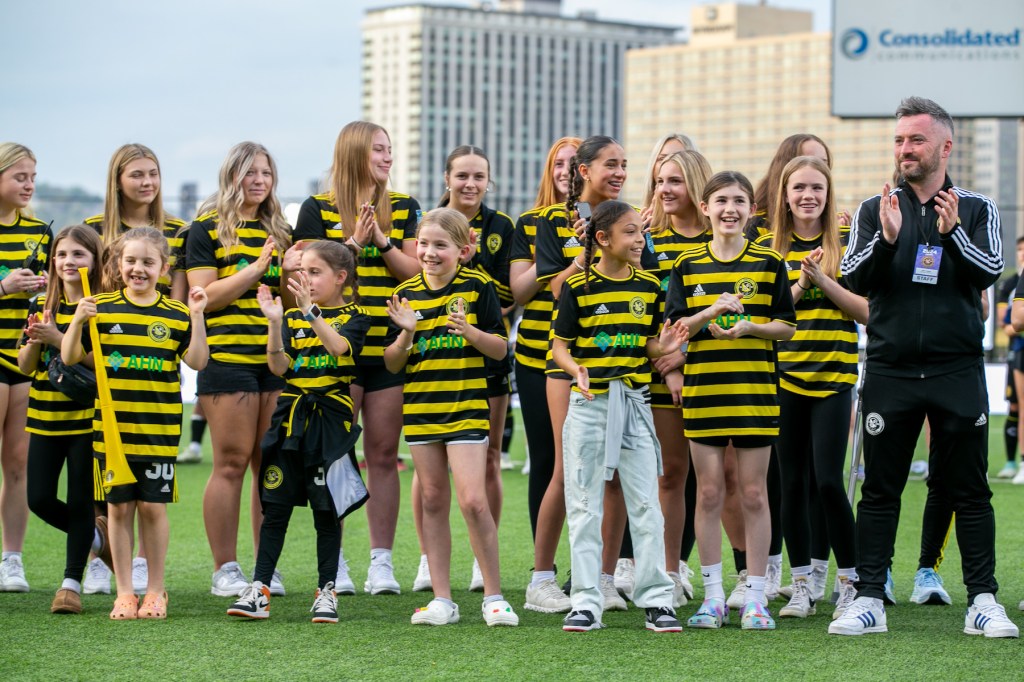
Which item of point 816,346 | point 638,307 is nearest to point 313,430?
point 638,307

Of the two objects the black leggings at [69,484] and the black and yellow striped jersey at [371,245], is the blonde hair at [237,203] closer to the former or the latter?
the black and yellow striped jersey at [371,245]

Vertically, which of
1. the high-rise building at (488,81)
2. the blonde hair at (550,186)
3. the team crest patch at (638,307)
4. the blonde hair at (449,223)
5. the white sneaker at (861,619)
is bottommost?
the white sneaker at (861,619)

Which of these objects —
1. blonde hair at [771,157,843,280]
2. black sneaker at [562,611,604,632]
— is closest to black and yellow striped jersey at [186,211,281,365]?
black sneaker at [562,611,604,632]

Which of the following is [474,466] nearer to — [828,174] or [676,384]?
[676,384]

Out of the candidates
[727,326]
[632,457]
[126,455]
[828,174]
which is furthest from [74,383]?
[828,174]

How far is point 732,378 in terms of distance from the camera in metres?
4.98

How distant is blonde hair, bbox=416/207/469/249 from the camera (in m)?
5.13

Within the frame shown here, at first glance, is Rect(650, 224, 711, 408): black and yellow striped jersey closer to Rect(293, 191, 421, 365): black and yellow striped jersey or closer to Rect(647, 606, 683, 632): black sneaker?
Rect(647, 606, 683, 632): black sneaker

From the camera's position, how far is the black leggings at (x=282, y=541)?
5.11 metres

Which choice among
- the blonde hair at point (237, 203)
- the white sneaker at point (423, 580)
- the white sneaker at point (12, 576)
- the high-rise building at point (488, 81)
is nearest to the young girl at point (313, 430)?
the blonde hair at point (237, 203)

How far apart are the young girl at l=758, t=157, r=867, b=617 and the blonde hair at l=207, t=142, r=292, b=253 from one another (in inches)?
78.1

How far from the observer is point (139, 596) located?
18.1 feet

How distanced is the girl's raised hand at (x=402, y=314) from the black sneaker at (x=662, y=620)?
4.39 ft

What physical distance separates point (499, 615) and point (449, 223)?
57.6 inches
